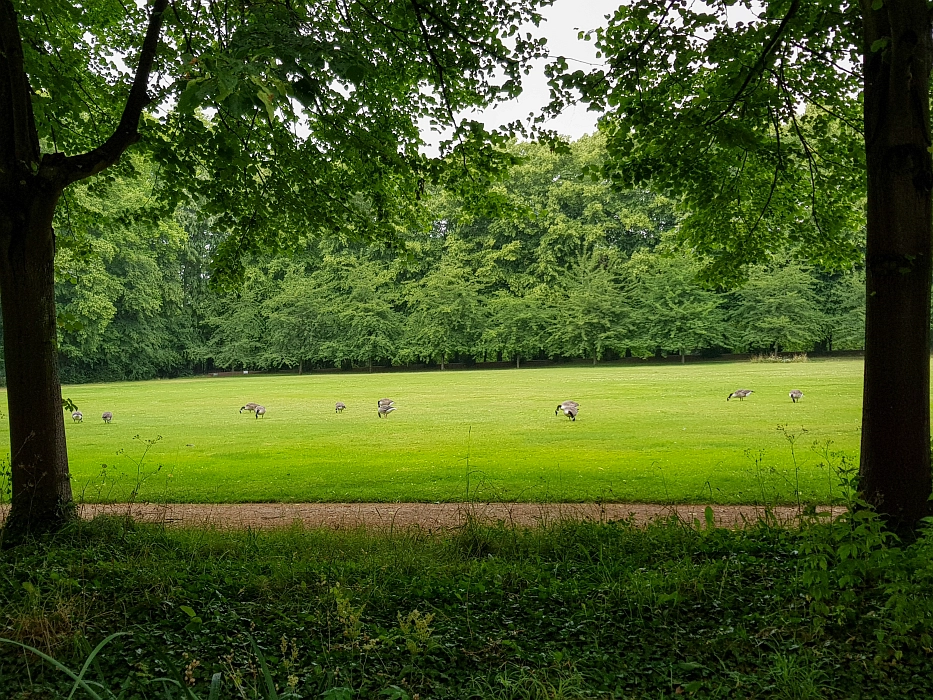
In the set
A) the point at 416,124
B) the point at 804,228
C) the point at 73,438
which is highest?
the point at 416,124

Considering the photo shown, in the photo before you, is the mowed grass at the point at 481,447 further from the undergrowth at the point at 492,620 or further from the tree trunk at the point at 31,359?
the undergrowth at the point at 492,620

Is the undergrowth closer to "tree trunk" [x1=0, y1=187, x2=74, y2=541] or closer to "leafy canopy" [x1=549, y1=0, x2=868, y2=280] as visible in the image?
"tree trunk" [x1=0, y1=187, x2=74, y2=541]

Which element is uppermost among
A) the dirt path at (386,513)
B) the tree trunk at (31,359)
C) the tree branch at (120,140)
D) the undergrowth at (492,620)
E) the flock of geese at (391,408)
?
the tree branch at (120,140)

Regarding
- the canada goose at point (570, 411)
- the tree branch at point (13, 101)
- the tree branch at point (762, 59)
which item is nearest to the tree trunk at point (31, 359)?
the tree branch at point (13, 101)

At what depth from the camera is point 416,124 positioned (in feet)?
27.0

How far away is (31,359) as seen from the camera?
5.78 meters

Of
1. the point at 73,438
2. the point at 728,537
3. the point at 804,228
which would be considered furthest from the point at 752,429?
the point at 73,438

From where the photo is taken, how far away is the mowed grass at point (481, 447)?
9.65 metres

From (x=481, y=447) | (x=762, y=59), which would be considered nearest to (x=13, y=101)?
(x=762, y=59)

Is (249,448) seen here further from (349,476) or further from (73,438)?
(73,438)

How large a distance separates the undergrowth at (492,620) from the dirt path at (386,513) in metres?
1.90

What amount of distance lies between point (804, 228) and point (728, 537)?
5.40 metres

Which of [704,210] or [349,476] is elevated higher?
[704,210]

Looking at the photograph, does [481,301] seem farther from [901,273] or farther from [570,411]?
[901,273]
